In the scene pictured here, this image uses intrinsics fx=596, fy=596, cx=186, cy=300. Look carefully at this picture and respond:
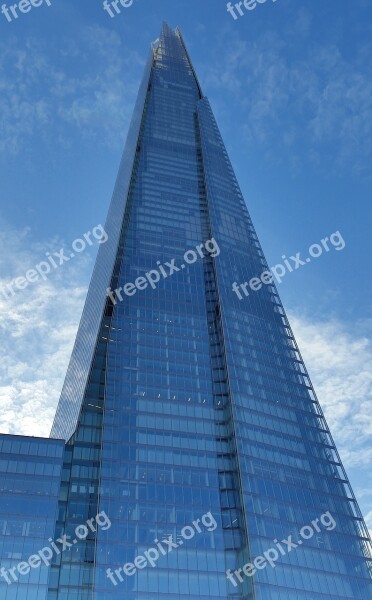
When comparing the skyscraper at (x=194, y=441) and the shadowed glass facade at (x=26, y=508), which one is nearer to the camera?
the shadowed glass facade at (x=26, y=508)

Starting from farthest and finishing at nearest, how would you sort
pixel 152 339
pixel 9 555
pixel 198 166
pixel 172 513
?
pixel 198 166
pixel 152 339
pixel 172 513
pixel 9 555

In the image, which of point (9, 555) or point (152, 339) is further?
point (152, 339)

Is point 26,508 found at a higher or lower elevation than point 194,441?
lower

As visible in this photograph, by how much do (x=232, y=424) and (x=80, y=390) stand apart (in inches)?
1051

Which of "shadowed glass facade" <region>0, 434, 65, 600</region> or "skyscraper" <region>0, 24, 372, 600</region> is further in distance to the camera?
"skyscraper" <region>0, 24, 372, 600</region>

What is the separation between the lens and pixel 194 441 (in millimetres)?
87062

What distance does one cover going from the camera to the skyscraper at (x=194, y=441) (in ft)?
241

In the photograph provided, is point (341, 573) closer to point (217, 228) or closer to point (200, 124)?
point (217, 228)

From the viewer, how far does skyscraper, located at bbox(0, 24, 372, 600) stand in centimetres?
7331

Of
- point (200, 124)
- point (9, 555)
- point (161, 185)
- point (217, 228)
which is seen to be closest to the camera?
point (9, 555)

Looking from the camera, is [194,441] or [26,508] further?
[194,441]

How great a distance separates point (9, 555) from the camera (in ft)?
224

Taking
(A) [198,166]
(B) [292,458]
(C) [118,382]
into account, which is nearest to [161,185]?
(A) [198,166]

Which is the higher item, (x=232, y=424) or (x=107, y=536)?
(x=232, y=424)
